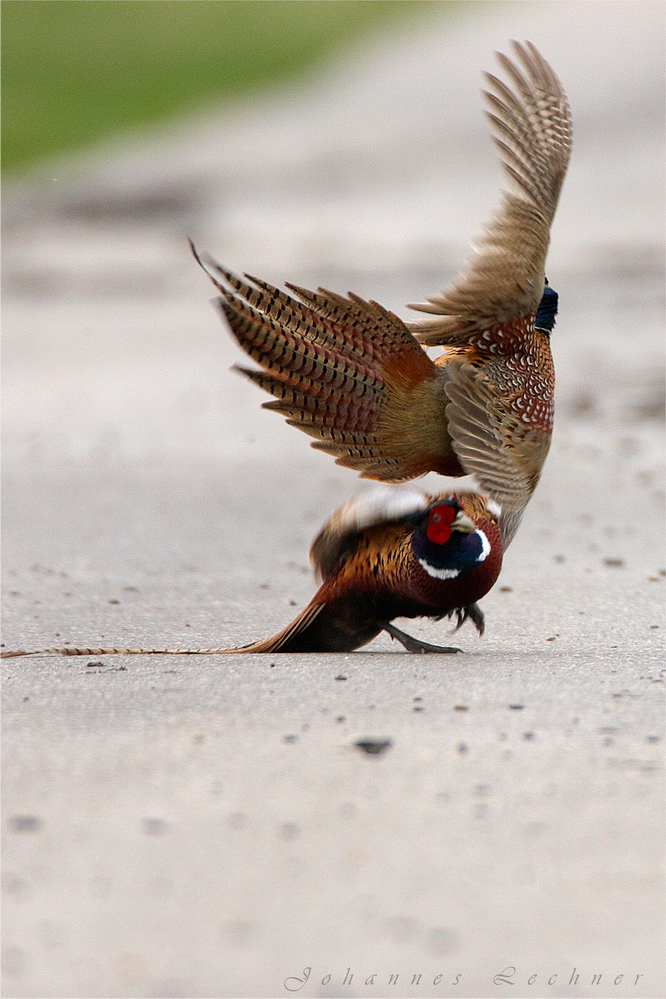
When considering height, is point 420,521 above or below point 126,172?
below

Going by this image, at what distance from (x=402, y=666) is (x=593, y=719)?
59 centimetres

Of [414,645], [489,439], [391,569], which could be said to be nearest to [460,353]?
[489,439]

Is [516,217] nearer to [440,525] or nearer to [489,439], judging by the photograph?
[489,439]

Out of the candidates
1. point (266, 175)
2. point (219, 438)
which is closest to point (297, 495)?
point (219, 438)

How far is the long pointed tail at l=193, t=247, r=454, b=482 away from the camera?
3.35 m

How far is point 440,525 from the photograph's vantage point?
133 inches

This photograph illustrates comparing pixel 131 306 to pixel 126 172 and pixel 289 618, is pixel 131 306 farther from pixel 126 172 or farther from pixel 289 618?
pixel 126 172

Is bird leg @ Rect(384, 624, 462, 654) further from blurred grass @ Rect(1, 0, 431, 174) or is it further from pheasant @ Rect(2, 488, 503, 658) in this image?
blurred grass @ Rect(1, 0, 431, 174)

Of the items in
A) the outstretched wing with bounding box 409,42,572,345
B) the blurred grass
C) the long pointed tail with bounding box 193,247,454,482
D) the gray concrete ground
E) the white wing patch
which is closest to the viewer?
the gray concrete ground

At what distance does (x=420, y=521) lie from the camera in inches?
136

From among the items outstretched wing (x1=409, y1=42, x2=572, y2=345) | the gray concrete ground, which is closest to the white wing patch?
the gray concrete ground

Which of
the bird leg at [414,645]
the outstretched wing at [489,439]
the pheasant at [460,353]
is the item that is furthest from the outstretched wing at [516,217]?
the bird leg at [414,645]

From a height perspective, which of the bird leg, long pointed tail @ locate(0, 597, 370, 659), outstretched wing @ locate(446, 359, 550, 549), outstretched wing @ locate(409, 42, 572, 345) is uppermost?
outstretched wing @ locate(409, 42, 572, 345)

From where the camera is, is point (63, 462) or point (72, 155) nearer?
point (63, 462)
